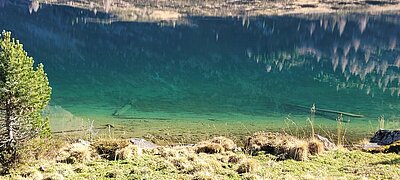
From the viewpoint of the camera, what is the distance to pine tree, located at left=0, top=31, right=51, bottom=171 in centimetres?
1605

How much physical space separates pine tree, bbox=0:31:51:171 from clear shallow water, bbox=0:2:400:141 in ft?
59.9

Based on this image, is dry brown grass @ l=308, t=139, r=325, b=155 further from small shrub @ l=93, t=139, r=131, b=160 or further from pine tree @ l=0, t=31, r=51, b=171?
pine tree @ l=0, t=31, r=51, b=171

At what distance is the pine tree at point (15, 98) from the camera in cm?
1605

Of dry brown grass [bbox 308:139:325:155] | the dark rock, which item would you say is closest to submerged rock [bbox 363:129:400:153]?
the dark rock

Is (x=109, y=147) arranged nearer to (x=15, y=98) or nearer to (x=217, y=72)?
(x=15, y=98)

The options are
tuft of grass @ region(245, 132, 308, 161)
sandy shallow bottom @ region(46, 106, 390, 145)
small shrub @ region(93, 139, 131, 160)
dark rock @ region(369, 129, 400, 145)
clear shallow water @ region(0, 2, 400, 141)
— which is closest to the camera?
tuft of grass @ region(245, 132, 308, 161)

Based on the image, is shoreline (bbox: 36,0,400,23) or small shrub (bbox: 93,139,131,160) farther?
shoreline (bbox: 36,0,400,23)

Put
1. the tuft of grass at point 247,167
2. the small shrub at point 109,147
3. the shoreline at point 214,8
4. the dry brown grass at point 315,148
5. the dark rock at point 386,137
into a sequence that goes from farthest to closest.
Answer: the shoreline at point 214,8
the dark rock at point 386,137
the dry brown grass at point 315,148
the small shrub at point 109,147
the tuft of grass at point 247,167

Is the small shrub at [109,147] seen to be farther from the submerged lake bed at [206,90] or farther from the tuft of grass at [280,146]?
the tuft of grass at [280,146]

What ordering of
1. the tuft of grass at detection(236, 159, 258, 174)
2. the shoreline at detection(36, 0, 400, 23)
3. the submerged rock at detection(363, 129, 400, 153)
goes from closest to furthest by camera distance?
the tuft of grass at detection(236, 159, 258, 174) < the submerged rock at detection(363, 129, 400, 153) < the shoreline at detection(36, 0, 400, 23)

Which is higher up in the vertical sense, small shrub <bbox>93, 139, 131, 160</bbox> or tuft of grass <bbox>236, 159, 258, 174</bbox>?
tuft of grass <bbox>236, 159, 258, 174</bbox>

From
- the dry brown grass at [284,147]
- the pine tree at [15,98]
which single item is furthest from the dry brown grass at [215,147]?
the pine tree at [15,98]

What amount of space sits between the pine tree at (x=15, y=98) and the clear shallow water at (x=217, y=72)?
18.2 metres

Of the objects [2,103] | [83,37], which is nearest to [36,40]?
[83,37]
